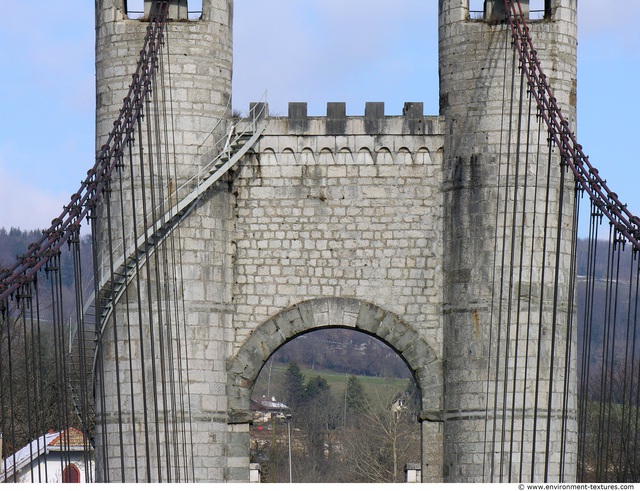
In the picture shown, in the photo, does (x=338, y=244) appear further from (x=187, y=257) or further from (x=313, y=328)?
(x=187, y=257)

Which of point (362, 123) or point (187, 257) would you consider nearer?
point (187, 257)

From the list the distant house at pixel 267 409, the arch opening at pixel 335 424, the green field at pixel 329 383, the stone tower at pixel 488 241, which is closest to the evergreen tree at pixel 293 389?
the arch opening at pixel 335 424

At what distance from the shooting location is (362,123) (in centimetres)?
2783

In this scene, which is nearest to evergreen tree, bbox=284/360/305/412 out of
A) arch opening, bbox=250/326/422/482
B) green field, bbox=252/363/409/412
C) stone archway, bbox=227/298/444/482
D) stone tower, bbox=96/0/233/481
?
arch opening, bbox=250/326/422/482

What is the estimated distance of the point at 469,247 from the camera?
2716cm

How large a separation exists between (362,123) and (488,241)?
9.11ft

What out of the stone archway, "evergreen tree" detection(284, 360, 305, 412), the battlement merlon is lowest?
"evergreen tree" detection(284, 360, 305, 412)

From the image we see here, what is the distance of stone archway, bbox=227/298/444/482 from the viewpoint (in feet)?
89.8

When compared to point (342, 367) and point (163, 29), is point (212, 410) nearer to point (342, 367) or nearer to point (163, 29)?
point (163, 29)

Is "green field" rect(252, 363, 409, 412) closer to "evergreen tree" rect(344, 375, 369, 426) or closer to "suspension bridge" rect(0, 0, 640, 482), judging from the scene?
"evergreen tree" rect(344, 375, 369, 426)

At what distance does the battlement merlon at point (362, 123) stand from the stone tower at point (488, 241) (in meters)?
0.35

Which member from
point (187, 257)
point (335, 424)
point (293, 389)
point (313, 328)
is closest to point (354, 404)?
point (335, 424)

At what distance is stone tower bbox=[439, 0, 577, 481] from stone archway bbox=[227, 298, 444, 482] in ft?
1.14

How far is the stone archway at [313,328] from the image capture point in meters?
27.4
